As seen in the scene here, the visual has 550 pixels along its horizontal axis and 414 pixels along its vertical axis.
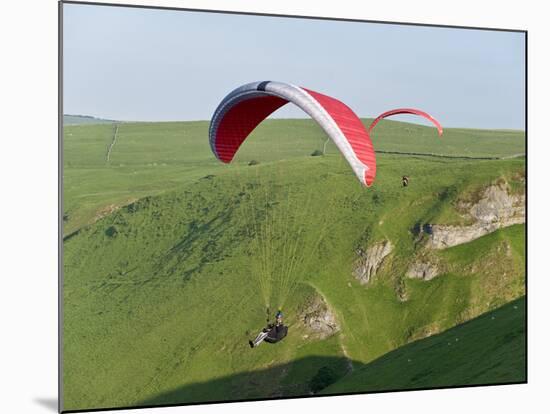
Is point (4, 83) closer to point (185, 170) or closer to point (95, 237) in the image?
point (95, 237)

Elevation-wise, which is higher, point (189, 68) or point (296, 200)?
point (189, 68)

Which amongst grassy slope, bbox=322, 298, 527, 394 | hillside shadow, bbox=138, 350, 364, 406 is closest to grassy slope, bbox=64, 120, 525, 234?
hillside shadow, bbox=138, 350, 364, 406

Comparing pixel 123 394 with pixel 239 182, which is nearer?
pixel 123 394

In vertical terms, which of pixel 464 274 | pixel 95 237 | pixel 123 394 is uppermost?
pixel 95 237

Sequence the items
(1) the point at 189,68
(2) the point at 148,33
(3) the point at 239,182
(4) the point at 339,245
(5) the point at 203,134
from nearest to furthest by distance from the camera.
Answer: (2) the point at 148,33 → (1) the point at 189,68 → (4) the point at 339,245 → (3) the point at 239,182 → (5) the point at 203,134

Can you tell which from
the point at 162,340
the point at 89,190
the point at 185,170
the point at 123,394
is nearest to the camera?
the point at 123,394

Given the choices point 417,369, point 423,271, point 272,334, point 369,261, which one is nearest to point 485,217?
point 423,271

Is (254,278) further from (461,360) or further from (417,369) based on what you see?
(461,360)

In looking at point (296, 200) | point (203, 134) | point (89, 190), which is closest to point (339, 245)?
point (296, 200)
